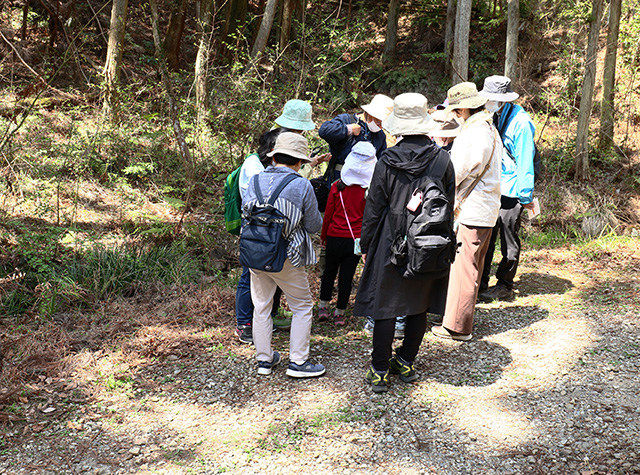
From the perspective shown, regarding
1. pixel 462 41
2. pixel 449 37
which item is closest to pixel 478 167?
pixel 462 41

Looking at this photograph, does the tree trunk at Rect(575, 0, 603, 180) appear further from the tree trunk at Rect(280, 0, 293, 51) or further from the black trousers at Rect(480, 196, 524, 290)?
the tree trunk at Rect(280, 0, 293, 51)

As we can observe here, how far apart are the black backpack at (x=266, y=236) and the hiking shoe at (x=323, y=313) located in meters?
1.64

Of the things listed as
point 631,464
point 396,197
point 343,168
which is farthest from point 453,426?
point 343,168

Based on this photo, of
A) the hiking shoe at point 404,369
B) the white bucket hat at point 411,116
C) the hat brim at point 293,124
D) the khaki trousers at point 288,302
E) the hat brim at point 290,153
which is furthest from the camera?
the hat brim at point 293,124

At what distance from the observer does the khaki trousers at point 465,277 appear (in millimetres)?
5008

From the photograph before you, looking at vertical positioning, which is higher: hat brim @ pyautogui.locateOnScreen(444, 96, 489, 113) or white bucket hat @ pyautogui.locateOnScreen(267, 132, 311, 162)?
hat brim @ pyautogui.locateOnScreen(444, 96, 489, 113)

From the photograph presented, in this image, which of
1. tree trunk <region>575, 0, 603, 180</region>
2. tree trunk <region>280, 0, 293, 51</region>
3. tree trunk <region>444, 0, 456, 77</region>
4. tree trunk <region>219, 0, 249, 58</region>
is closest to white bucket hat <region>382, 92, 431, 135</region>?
tree trunk <region>575, 0, 603, 180</region>

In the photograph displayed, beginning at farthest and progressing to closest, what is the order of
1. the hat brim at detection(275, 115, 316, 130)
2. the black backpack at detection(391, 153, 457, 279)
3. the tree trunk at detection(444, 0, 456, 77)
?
the tree trunk at detection(444, 0, 456, 77), the hat brim at detection(275, 115, 316, 130), the black backpack at detection(391, 153, 457, 279)

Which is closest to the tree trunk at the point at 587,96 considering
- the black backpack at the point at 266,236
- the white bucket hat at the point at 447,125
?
the white bucket hat at the point at 447,125

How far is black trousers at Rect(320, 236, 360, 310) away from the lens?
523cm

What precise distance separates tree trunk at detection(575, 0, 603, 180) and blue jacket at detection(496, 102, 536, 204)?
622 cm

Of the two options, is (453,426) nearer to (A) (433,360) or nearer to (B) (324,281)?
(A) (433,360)

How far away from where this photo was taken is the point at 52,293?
570 cm

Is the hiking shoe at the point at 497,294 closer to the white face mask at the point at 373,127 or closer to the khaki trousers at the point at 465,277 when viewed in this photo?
the khaki trousers at the point at 465,277
